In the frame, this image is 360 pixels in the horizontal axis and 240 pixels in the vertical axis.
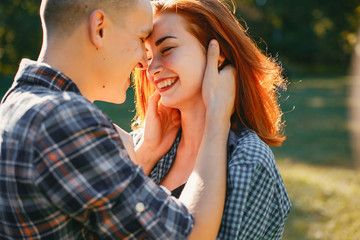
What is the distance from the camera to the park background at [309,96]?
17.7 ft

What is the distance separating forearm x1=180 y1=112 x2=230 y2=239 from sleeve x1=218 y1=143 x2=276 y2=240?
8 cm

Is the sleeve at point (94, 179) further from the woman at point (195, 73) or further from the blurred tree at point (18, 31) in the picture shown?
the blurred tree at point (18, 31)

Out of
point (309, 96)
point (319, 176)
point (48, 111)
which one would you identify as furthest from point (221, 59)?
point (309, 96)

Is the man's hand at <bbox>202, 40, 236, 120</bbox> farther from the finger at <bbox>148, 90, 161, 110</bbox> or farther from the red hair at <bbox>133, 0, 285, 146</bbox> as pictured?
the finger at <bbox>148, 90, 161, 110</bbox>

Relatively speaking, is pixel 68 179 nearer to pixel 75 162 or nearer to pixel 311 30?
pixel 75 162

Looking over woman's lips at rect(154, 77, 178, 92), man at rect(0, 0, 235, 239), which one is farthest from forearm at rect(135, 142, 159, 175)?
man at rect(0, 0, 235, 239)

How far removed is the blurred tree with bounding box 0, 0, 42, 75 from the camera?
23.0m

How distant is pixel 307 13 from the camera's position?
130ft

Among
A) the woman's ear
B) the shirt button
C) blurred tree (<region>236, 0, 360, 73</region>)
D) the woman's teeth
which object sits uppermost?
the woman's ear

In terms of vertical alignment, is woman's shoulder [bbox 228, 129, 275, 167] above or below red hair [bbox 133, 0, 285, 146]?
below

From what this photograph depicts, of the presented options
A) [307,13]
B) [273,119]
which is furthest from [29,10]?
[307,13]

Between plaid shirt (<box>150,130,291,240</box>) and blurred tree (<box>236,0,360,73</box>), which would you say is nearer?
plaid shirt (<box>150,130,291,240</box>)

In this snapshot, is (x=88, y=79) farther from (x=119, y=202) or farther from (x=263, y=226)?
(x=263, y=226)

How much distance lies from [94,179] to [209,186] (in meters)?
0.58
